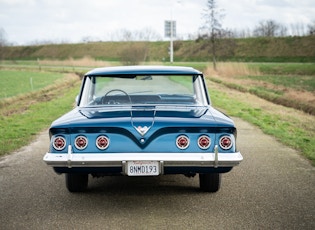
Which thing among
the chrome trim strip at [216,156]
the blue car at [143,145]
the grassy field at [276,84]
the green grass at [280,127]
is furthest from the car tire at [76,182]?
the grassy field at [276,84]

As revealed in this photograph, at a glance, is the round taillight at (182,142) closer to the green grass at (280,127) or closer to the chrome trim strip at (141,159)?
the chrome trim strip at (141,159)

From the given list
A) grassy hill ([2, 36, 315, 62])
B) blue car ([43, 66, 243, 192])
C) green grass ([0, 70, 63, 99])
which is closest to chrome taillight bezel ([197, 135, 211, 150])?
blue car ([43, 66, 243, 192])

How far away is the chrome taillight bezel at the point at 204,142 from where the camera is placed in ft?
14.3

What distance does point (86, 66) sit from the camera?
54.9 m

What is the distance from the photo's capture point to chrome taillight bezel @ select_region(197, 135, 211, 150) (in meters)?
4.34

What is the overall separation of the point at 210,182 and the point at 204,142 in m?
0.91

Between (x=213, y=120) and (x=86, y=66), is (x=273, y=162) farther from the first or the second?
(x=86, y=66)

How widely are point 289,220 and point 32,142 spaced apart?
6.22 meters

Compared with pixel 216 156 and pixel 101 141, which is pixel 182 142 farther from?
pixel 101 141

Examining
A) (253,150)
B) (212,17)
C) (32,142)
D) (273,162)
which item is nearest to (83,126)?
(273,162)

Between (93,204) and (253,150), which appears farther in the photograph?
(253,150)

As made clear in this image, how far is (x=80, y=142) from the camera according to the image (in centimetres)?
434

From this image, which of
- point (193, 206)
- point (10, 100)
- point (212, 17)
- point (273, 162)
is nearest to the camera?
point (193, 206)

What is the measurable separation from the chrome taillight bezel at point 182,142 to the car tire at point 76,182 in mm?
1361
